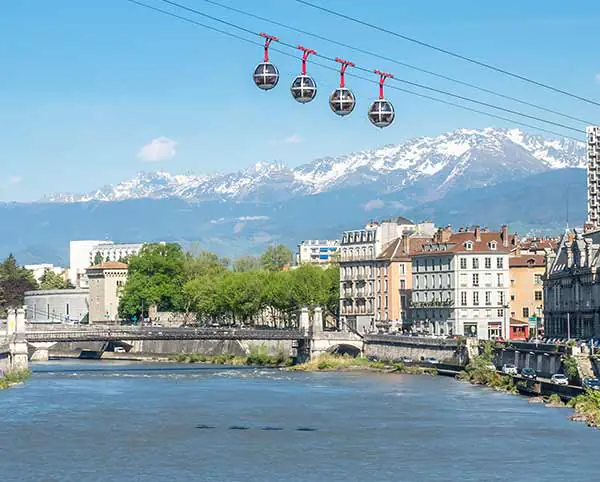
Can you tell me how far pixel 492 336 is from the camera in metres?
143

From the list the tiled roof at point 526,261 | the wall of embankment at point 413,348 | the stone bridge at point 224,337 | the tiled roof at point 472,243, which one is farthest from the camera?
the tiled roof at point 526,261

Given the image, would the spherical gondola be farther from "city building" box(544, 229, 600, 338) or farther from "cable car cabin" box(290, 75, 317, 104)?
"city building" box(544, 229, 600, 338)

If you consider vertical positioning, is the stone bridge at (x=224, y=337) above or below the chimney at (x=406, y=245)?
below

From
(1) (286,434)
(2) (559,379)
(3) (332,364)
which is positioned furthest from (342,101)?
(3) (332,364)

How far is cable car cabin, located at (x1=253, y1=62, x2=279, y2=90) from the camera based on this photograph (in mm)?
49719

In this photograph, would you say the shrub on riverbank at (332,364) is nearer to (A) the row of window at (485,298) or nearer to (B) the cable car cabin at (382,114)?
(A) the row of window at (485,298)

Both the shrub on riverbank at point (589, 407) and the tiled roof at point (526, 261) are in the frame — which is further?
the tiled roof at point (526, 261)

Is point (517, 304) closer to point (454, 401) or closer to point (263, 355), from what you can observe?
point (263, 355)

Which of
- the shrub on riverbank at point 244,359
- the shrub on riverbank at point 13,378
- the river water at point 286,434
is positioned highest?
the shrub on riverbank at point 244,359

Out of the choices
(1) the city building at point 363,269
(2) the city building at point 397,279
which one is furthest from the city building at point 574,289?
(1) the city building at point 363,269

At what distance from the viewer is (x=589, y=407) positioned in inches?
3078

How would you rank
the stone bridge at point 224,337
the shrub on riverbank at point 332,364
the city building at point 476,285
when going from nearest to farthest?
1. the stone bridge at point 224,337
2. the shrub on riverbank at point 332,364
3. the city building at point 476,285

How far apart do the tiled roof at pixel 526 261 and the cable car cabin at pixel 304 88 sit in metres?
101

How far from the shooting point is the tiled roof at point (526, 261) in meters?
149
